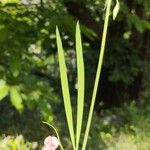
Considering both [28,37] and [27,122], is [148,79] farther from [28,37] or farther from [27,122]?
[28,37]

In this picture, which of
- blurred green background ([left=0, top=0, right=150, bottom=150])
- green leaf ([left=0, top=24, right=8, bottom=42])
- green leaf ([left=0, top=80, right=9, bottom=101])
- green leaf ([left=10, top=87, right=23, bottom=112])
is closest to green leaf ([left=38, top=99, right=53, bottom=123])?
blurred green background ([left=0, top=0, right=150, bottom=150])

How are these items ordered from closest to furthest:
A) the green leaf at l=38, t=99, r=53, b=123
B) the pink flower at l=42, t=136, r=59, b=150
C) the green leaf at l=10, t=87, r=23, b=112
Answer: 1. the pink flower at l=42, t=136, r=59, b=150
2. the green leaf at l=10, t=87, r=23, b=112
3. the green leaf at l=38, t=99, r=53, b=123

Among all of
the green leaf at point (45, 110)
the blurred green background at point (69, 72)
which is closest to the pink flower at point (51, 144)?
the blurred green background at point (69, 72)

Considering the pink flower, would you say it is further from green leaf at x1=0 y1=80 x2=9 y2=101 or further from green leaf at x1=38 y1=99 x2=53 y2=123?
green leaf at x1=38 y1=99 x2=53 y2=123

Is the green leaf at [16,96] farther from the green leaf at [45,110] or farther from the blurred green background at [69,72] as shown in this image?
the green leaf at [45,110]

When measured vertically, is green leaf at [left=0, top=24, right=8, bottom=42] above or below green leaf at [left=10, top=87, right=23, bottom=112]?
above

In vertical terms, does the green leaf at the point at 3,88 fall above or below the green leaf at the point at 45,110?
above

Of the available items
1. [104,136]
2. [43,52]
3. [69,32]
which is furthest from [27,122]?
[69,32]

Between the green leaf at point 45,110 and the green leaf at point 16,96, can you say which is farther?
the green leaf at point 45,110
